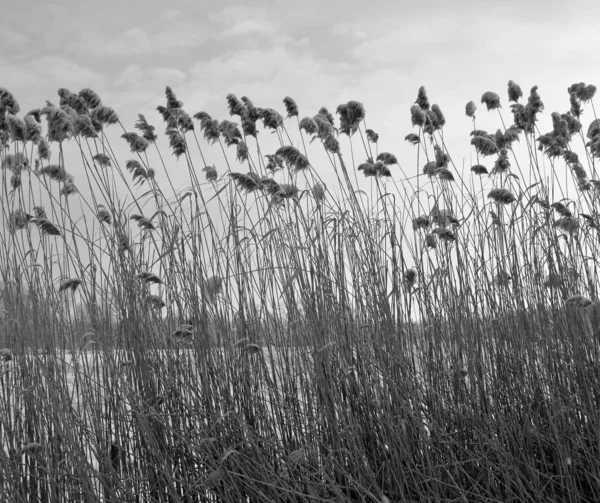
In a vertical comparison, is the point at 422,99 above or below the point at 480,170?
above

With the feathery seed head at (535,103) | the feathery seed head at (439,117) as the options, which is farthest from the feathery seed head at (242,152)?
the feathery seed head at (535,103)

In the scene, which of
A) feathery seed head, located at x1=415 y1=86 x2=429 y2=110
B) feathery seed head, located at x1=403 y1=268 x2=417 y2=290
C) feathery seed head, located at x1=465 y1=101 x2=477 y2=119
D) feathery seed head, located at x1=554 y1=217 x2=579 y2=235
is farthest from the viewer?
feathery seed head, located at x1=465 y1=101 x2=477 y2=119

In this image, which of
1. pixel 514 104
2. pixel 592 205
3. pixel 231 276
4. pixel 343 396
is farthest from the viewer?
pixel 514 104

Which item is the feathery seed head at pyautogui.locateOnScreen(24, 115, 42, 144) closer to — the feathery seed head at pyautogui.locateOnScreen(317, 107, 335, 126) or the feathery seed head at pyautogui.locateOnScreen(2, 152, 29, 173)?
the feathery seed head at pyautogui.locateOnScreen(2, 152, 29, 173)

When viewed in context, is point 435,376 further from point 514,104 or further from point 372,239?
point 514,104

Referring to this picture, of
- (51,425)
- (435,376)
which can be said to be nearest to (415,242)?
(435,376)

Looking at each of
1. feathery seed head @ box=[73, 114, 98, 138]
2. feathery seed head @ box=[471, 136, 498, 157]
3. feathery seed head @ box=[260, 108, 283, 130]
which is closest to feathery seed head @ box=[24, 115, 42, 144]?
feathery seed head @ box=[73, 114, 98, 138]

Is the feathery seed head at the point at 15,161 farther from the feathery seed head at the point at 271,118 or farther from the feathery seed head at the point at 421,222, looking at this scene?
the feathery seed head at the point at 421,222

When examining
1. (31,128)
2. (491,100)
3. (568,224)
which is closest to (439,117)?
(491,100)

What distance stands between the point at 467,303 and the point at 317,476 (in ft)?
3.22

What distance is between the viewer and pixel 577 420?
250cm

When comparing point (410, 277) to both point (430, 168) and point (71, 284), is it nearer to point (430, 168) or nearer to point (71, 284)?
point (430, 168)

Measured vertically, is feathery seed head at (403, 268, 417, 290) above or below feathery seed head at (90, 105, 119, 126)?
below

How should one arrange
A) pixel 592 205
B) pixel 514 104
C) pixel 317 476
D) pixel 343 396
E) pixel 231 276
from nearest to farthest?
pixel 317 476 < pixel 343 396 < pixel 231 276 < pixel 592 205 < pixel 514 104
